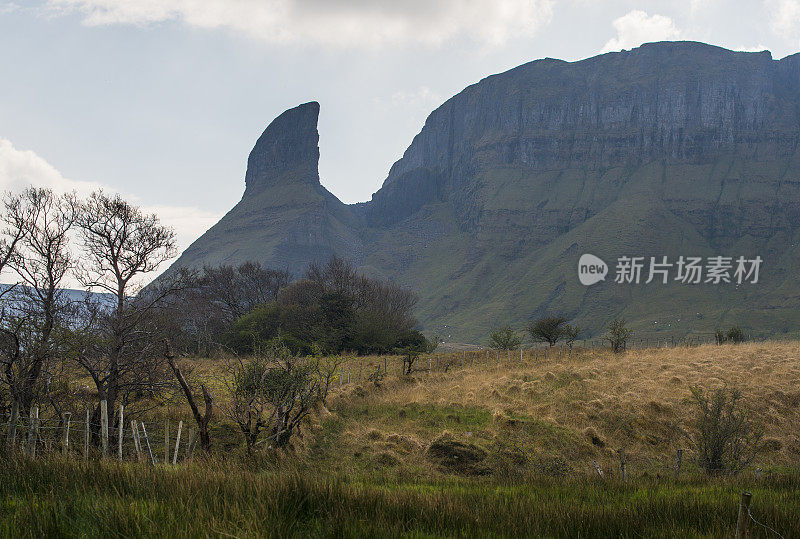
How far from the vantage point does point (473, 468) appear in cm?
1591

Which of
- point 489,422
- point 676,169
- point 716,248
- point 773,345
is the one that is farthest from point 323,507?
point 676,169

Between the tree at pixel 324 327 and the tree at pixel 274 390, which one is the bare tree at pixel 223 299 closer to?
the tree at pixel 324 327

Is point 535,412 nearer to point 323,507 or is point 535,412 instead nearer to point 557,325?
point 323,507

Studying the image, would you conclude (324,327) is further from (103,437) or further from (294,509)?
(294,509)

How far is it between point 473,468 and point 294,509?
1141 cm

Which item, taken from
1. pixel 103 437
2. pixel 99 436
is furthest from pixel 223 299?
pixel 103 437

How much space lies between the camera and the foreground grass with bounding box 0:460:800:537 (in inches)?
195

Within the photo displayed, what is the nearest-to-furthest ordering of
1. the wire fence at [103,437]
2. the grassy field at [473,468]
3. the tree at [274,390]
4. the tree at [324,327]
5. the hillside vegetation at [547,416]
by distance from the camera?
1. the grassy field at [473,468]
2. the wire fence at [103,437]
3. the tree at [274,390]
4. the hillside vegetation at [547,416]
5. the tree at [324,327]

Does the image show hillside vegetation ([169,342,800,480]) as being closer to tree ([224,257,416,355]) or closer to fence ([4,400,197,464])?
fence ([4,400,197,464])

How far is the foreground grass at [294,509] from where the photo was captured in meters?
4.95

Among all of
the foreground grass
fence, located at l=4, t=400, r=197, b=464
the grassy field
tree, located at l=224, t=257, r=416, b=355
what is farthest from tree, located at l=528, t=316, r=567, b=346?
the foreground grass

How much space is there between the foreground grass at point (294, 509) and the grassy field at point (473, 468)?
0.03m

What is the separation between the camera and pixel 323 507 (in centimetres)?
586

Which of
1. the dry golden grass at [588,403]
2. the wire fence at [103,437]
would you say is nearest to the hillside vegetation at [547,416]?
the dry golden grass at [588,403]
